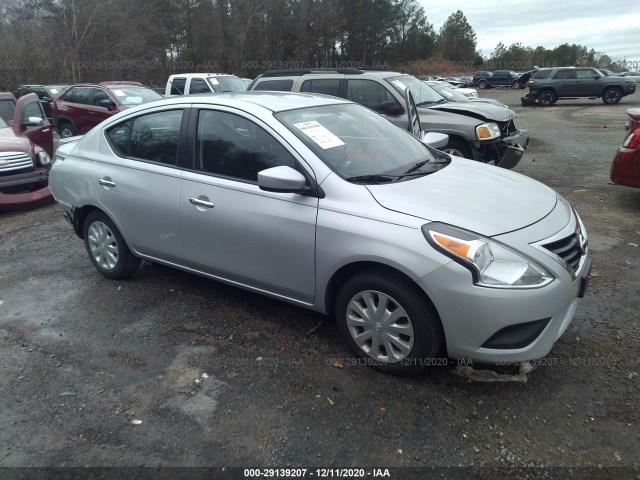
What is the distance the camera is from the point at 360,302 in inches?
117

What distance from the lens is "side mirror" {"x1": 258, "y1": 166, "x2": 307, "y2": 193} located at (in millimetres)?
2963

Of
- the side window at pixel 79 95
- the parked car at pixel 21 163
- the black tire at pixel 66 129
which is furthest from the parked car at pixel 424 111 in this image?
the black tire at pixel 66 129

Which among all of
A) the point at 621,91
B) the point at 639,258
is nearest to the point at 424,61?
the point at 621,91

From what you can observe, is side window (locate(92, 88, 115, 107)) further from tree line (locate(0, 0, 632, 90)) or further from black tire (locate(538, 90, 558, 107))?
black tire (locate(538, 90, 558, 107))

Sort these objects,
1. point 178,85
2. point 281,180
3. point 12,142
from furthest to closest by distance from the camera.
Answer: point 178,85, point 12,142, point 281,180

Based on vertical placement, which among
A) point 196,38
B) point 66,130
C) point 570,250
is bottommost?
point 66,130

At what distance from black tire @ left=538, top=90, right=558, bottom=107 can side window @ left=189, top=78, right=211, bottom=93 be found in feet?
59.9

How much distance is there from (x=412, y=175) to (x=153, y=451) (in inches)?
92.1

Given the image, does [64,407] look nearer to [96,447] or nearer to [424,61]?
[96,447]

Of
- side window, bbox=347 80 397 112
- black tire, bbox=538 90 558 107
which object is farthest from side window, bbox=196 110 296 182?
black tire, bbox=538 90 558 107

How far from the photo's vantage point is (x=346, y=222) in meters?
2.90

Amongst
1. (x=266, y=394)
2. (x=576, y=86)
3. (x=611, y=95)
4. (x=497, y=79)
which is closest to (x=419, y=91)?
(x=266, y=394)

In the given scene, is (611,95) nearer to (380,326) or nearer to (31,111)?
(31,111)

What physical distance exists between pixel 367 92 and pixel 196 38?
38.0 metres
